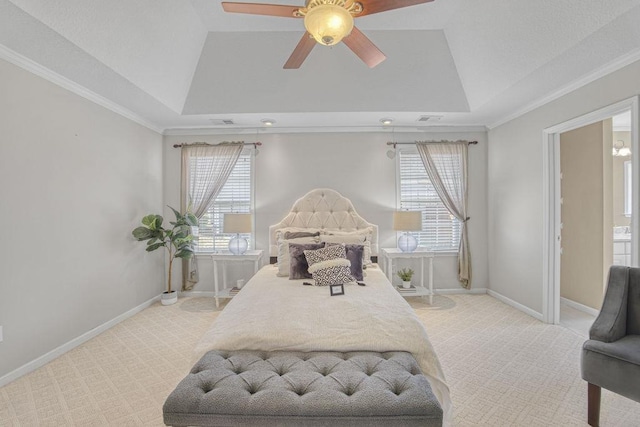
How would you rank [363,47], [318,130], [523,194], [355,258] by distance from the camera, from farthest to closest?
[318,130], [523,194], [355,258], [363,47]

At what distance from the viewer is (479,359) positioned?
2844 mm

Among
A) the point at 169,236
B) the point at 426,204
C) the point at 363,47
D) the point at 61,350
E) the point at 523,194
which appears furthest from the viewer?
the point at 426,204

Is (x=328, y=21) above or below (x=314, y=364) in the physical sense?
above

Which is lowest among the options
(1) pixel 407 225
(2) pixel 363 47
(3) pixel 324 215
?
(1) pixel 407 225

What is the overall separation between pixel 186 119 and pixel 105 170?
1.24 metres

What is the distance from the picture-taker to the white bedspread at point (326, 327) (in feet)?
6.30

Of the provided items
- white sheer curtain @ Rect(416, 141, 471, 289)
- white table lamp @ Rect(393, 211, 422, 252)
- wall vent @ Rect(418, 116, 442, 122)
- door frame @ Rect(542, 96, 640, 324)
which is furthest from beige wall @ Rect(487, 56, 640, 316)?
white table lamp @ Rect(393, 211, 422, 252)

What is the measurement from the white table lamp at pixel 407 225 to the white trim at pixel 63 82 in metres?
3.85

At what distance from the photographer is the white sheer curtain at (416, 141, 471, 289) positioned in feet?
15.6

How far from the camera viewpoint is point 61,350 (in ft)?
9.86

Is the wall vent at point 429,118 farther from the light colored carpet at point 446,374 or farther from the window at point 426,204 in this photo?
the light colored carpet at point 446,374

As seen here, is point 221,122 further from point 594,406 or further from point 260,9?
point 594,406

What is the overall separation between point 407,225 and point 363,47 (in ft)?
8.80

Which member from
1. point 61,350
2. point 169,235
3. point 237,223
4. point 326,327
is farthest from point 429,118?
point 61,350
